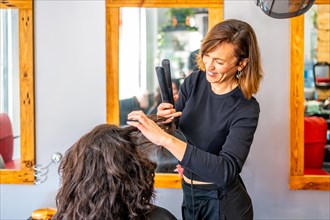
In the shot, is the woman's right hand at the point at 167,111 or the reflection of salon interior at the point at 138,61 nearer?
the woman's right hand at the point at 167,111

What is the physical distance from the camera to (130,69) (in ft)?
9.70

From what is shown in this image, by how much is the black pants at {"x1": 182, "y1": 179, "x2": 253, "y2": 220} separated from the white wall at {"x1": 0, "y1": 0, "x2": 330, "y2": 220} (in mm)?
910

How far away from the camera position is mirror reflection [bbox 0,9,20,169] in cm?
287

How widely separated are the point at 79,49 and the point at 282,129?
1349mm

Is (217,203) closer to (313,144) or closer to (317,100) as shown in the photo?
(313,144)

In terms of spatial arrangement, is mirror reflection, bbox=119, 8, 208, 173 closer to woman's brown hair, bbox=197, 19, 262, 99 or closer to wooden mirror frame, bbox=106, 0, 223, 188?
wooden mirror frame, bbox=106, 0, 223, 188

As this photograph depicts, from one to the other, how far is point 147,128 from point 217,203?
525 millimetres

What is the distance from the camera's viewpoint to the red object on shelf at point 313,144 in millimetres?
2871

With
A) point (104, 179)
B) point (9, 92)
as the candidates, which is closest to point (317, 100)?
point (9, 92)

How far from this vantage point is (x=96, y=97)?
283cm

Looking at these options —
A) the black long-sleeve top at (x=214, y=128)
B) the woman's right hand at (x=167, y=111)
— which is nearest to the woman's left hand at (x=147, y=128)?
the black long-sleeve top at (x=214, y=128)

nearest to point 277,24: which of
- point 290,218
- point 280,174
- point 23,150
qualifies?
point 280,174

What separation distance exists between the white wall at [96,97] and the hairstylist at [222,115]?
2.94 ft

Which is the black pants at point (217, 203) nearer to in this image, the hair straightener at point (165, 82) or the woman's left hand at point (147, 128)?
the hair straightener at point (165, 82)
